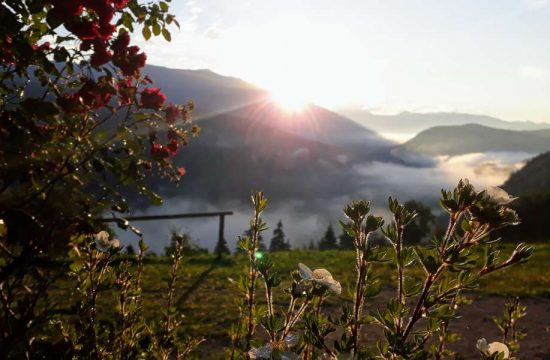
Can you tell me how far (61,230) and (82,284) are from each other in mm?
416

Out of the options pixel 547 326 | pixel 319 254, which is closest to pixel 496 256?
pixel 547 326

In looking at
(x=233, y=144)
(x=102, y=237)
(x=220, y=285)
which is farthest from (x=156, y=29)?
(x=233, y=144)

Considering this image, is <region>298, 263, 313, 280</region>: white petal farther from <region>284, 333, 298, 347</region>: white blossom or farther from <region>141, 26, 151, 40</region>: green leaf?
<region>141, 26, 151, 40</region>: green leaf

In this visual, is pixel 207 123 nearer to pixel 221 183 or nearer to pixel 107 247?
pixel 221 183

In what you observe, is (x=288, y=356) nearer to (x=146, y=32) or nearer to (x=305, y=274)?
(x=305, y=274)

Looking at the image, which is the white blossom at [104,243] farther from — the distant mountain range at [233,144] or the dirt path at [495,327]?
the distant mountain range at [233,144]

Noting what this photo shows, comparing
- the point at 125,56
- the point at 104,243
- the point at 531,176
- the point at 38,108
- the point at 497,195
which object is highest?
the point at 125,56

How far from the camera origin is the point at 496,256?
42.9 inches

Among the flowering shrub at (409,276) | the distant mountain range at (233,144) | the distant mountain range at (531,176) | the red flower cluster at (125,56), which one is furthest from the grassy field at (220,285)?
the distant mountain range at (233,144)

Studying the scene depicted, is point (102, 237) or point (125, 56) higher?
point (125, 56)

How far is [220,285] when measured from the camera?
8.12m

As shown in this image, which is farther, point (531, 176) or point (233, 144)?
point (233, 144)

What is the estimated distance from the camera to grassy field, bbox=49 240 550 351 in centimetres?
587

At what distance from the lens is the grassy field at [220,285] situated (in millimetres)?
5867
